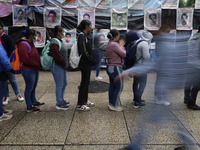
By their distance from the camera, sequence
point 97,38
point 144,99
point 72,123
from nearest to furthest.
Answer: point 72,123 < point 144,99 < point 97,38

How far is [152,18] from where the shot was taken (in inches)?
304

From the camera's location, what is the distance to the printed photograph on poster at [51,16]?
7434mm

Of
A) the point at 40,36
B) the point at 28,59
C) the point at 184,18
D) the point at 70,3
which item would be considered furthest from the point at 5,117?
the point at 184,18

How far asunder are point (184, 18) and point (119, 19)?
292cm

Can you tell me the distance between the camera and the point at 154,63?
213 centimetres

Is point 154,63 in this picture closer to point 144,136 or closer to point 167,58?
point 167,58

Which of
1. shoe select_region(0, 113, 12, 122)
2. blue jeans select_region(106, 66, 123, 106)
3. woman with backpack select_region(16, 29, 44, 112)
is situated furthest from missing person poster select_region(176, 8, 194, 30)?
shoe select_region(0, 113, 12, 122)

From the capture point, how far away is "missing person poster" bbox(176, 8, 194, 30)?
7.61 meters

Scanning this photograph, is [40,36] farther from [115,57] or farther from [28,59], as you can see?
[115,57]

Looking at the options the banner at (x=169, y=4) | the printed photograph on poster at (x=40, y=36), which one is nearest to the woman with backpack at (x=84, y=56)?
the printed photograph on poster at (x=40, y=36)

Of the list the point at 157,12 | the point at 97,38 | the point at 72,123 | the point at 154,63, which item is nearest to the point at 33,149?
the point at 72,123

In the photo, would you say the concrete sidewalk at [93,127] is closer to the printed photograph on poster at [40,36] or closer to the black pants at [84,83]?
the black pants at [84,83]

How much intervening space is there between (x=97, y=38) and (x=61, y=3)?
115 inches

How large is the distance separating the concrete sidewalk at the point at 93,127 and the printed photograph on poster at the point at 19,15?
4.31 meters
